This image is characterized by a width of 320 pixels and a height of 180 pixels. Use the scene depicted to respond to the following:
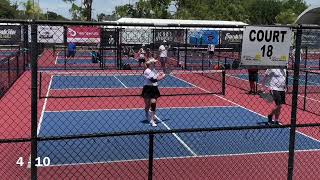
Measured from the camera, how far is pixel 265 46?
6016 mm

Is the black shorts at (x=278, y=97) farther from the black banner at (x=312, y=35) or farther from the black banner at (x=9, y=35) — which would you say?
the black banner at (x=9, y=35)

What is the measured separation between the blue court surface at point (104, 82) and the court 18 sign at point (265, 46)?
17.0m

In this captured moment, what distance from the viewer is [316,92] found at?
2095 cm

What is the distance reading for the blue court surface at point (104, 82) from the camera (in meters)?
23.0

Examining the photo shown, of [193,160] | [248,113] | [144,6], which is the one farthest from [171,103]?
[144,6]

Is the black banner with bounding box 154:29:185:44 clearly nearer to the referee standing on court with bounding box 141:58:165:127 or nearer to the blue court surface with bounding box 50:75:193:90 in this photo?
the blue court surface with bounding box 50:75:193:90

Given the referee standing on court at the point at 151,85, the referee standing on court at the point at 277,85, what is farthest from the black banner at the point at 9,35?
the referee standing on court at the point at 277,85

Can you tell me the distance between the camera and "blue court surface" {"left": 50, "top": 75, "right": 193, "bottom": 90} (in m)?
23.0

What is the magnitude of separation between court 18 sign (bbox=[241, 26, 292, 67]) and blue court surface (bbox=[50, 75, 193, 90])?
668 inches

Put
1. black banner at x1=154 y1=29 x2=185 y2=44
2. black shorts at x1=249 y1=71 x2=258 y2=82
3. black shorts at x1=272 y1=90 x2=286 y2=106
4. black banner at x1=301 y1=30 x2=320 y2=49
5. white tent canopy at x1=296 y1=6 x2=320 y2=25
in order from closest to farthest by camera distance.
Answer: black banner at x1=301 y1=30 x2=320 y2=49
black shorts at x1=272 y1=90 x2=286 y2=106
black shorts at x1=249 y1=71 x2=258 y2=82
black banner at x1=154 y1=29 x2=185 y2=44
white tent canopy at x1=296 y1=6 x2=320 y2=25

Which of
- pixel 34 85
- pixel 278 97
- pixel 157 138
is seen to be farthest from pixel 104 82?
pixel 34 85

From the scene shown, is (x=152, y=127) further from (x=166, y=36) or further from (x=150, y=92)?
(x=166, y=36)

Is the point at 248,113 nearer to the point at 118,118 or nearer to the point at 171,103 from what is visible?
the point at 171,103

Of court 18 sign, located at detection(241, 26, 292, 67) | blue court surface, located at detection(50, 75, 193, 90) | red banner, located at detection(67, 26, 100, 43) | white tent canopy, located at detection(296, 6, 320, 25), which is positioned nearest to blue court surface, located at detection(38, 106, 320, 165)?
court 18 sign, located at detection(241, 26, 292, 67)
